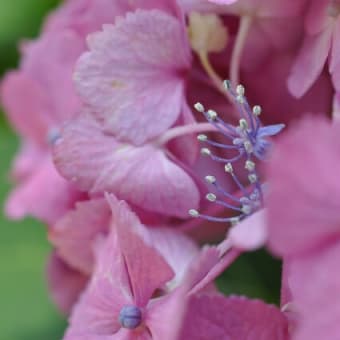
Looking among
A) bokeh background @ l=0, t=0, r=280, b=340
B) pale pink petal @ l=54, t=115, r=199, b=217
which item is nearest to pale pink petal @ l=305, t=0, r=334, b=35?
pale pink petal @ l=54, t=115, r=199, b=217

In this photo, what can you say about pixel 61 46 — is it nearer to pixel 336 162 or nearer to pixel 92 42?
pixel 92 42

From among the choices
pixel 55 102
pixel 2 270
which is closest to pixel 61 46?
pixel 55 102

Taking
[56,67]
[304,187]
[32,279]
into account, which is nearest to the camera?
[304,187]

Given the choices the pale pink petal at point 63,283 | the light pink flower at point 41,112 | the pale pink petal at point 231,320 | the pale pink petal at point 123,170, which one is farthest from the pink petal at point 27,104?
the pale pink petal at point 231,320

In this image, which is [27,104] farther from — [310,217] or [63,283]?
[310,217]

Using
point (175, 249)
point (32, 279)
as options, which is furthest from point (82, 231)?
point (32, 279)

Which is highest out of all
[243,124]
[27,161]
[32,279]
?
[243,124]

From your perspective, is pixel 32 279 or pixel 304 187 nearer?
pixel 304 187
